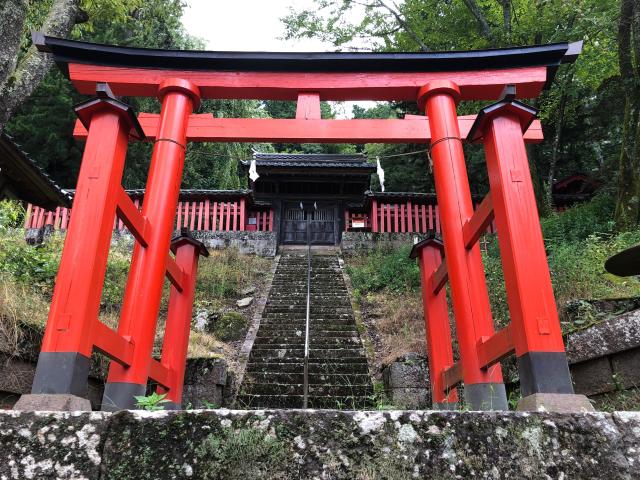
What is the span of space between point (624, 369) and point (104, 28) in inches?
757

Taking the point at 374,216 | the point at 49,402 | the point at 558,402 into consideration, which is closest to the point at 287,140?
the point at 49,402

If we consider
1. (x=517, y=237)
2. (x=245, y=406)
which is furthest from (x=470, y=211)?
(x=245, y=406)

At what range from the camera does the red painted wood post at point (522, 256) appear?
8.20 feet

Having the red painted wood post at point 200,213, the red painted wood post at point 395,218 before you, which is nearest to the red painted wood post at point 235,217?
the red painted wood post at point 200,213

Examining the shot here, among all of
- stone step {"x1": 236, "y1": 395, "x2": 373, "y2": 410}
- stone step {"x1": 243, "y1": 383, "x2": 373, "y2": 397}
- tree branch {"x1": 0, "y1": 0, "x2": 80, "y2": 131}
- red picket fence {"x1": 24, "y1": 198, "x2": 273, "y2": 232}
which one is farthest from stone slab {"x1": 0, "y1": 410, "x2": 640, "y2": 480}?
red picket fence {"x1": 24, "y1": 198, "x2": 273, "y2": 232}

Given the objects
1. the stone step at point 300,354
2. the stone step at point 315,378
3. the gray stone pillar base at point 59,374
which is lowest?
the gray stone pillar base at point 59,374

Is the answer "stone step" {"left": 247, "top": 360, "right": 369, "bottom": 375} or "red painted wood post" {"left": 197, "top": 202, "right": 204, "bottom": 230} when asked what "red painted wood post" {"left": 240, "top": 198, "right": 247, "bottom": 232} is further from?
"stone step" {"left": 247, "top": 360, "right": 369, "bottom": 375}

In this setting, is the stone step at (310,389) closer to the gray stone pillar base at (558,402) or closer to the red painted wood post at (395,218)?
the gray stone pillar base at (558,402)

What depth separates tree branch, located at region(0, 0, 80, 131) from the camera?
5.49 metres

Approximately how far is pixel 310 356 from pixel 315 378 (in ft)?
2.11

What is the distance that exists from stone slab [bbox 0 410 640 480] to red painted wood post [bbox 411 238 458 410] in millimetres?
3155

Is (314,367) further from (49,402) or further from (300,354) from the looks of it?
(49,402)

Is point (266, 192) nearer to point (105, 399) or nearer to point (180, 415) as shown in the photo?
point (105, 399)

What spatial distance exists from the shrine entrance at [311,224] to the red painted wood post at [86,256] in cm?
1258
